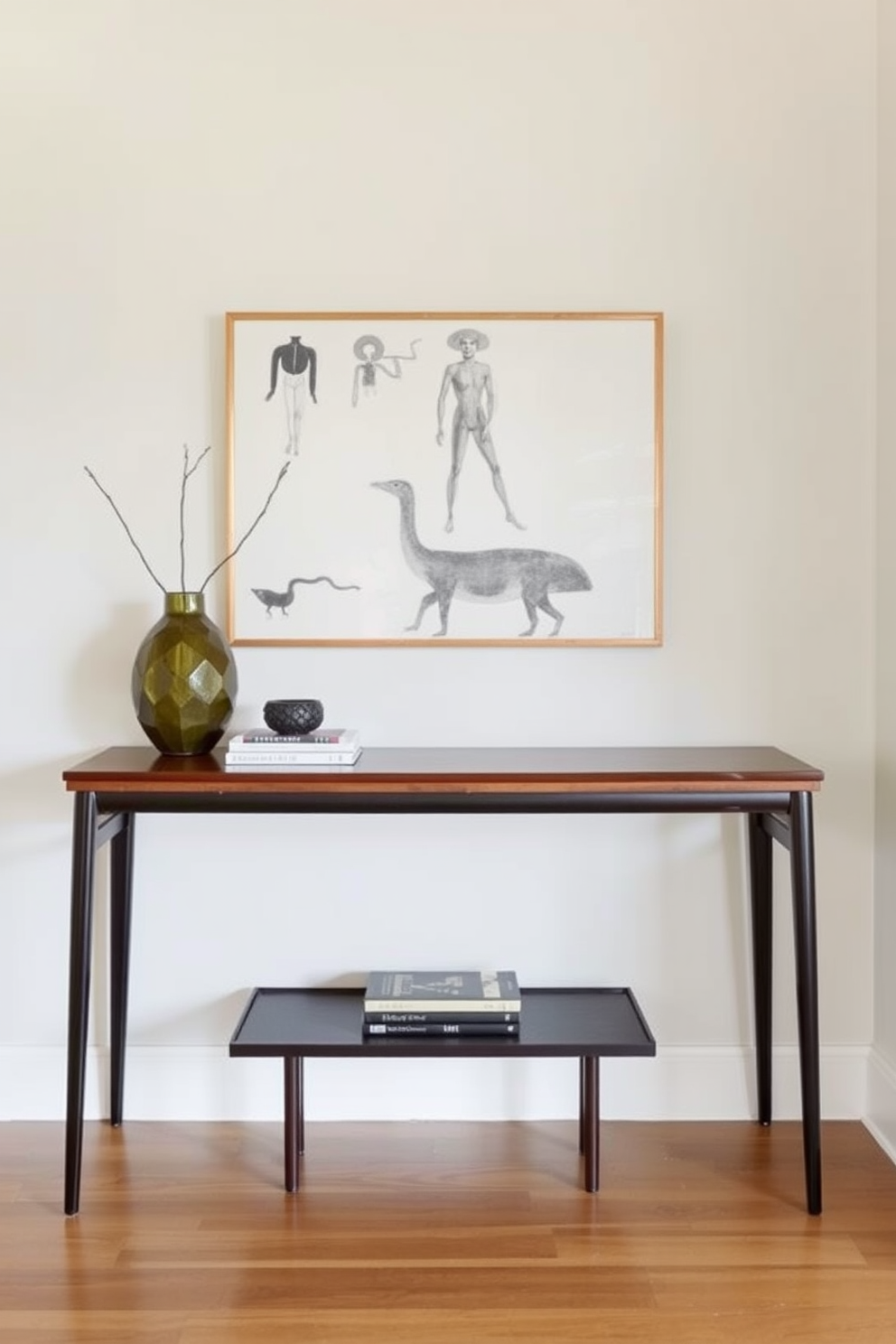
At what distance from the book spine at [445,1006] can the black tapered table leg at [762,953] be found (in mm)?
603

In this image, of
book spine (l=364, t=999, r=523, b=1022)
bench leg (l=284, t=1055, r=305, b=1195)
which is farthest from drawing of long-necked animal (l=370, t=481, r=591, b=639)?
bench leg (l=284, t=1055, r=305, b=1195)

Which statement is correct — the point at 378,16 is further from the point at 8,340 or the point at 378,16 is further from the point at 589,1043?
the point at 589,1043

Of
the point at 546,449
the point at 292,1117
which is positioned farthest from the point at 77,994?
the point at 546,449

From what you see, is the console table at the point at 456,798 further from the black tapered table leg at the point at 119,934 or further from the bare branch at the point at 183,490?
the bare branch at the point at 183,490

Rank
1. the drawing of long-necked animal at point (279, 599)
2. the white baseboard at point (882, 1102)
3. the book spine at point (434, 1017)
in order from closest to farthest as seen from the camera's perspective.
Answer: the book spine at point (434, 1017) < the white baseboard at point (882, 1102) < the drawing of long-necked animal at point (279, 599)

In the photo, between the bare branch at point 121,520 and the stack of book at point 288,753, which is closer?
the stack of book at point 288,753

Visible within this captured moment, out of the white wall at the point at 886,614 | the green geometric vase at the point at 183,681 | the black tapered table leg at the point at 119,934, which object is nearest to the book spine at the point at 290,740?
the green geometric vase at the point at 183,681

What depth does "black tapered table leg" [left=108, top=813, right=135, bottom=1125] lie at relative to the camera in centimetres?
233

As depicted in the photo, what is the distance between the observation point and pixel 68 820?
2.41 m

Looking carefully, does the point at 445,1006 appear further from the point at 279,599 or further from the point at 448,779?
the point at 279,599

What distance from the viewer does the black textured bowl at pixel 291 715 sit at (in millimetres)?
2109

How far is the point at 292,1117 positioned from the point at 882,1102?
124cm

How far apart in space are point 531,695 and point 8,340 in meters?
1.36

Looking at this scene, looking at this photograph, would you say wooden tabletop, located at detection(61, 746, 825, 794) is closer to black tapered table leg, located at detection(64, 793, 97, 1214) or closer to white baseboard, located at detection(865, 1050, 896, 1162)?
black tapered table leg, located at detection(64, 793, 97, 1214)
